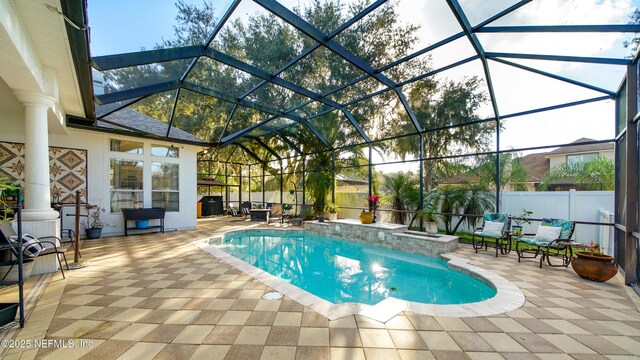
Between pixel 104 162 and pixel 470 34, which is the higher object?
pixel 470 34

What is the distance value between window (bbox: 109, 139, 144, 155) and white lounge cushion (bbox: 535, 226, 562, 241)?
10654mm

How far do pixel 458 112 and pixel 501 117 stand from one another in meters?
1.40

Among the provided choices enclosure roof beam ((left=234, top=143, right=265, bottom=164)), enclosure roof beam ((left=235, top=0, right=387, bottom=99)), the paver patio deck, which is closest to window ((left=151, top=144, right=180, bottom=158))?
enclosure roof beam ((left=235, top=0, right=387, bottom=99))

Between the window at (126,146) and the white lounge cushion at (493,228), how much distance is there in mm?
9955

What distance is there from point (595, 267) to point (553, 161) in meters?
14.4

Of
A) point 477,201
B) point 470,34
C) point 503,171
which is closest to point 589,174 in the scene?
point 503,171

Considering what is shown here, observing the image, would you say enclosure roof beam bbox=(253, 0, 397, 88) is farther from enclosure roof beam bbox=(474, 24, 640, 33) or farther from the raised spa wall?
the raised spa wall

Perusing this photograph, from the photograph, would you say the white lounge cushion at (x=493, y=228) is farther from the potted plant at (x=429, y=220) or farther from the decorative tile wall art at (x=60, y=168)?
the decorative tile wall art at (x=60, y=168)

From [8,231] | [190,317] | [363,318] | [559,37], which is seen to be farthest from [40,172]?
[559,37]

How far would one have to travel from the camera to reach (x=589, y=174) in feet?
24.7

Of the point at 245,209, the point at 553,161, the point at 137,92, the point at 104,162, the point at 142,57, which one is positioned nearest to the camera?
the point at 142,57

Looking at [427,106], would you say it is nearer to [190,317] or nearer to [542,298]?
[542,298]

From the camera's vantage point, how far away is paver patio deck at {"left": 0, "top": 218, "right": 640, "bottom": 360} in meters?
1.96

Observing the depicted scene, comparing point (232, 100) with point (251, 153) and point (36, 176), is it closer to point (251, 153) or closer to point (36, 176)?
point (36, 176)
